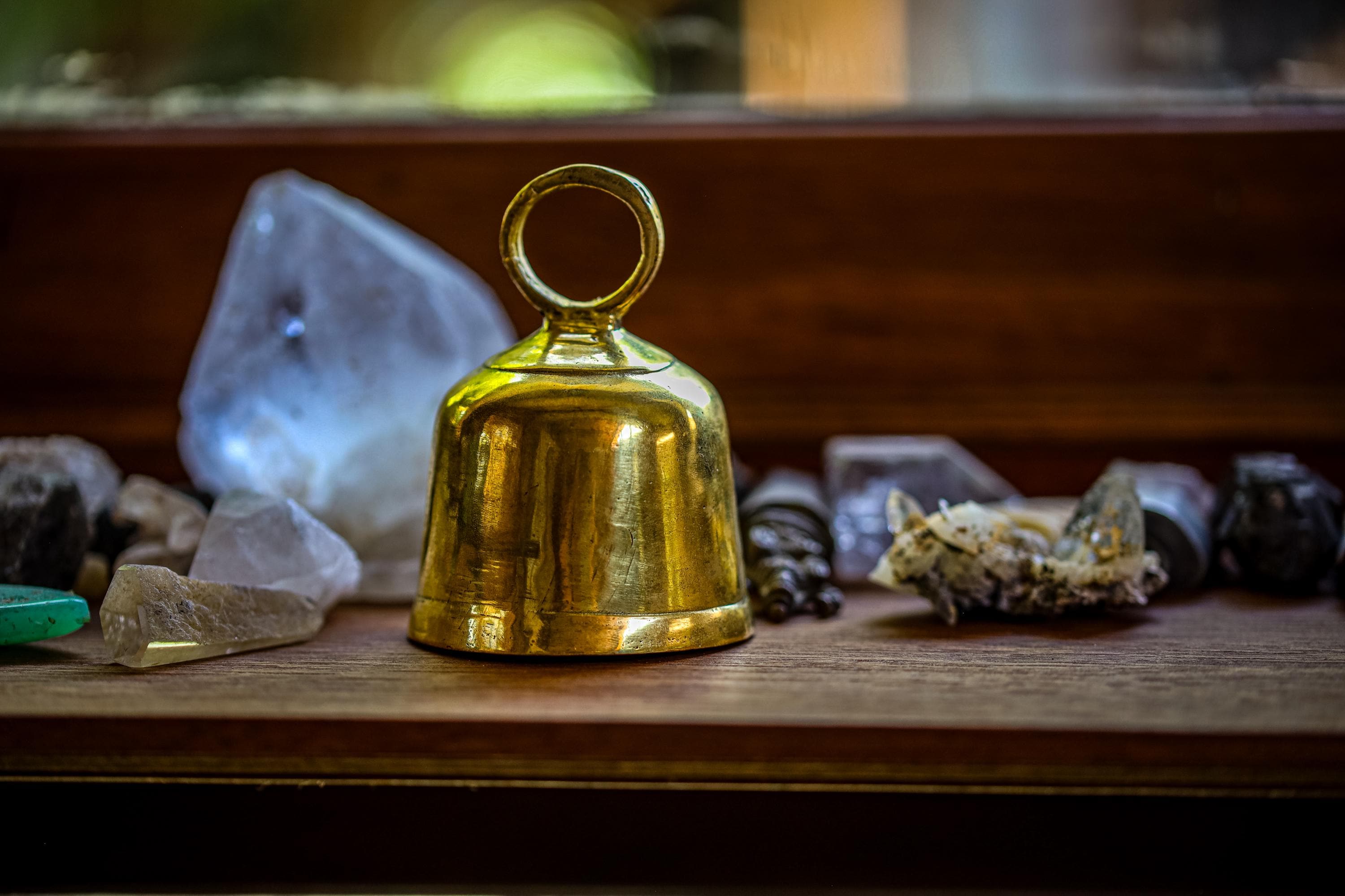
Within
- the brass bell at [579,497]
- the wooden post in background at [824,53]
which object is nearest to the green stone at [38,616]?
the brass bell at [579,497]

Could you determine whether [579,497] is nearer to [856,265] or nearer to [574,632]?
[574,632]

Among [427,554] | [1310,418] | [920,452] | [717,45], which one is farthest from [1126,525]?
[717,45]

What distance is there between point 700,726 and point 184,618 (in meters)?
0.31

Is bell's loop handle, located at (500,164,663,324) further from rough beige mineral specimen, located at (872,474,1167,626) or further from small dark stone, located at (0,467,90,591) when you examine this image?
small dark stone, located at (0,467,90,591)

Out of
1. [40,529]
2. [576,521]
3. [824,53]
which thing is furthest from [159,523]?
[824,53]

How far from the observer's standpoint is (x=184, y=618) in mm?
622

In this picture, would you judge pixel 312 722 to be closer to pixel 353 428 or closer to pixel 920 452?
pixel 353 428

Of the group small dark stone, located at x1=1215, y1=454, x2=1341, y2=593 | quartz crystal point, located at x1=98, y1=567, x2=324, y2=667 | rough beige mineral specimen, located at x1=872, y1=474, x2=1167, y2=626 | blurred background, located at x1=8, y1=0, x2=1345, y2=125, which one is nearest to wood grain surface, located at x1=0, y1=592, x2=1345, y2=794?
quartz crystal point, located at x1=98, y1=567, x2=324, y2=667

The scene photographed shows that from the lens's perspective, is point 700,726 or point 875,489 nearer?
point 700,726

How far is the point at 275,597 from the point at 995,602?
0.45 meters

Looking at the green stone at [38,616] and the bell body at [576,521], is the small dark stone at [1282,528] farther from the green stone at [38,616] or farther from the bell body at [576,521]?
the green stone at [38,616]

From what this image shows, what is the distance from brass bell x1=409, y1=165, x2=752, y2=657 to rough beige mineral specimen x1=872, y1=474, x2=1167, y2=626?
0.13 meters

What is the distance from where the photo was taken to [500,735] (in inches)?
19.3

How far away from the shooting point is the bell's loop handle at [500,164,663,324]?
644 millimetres
